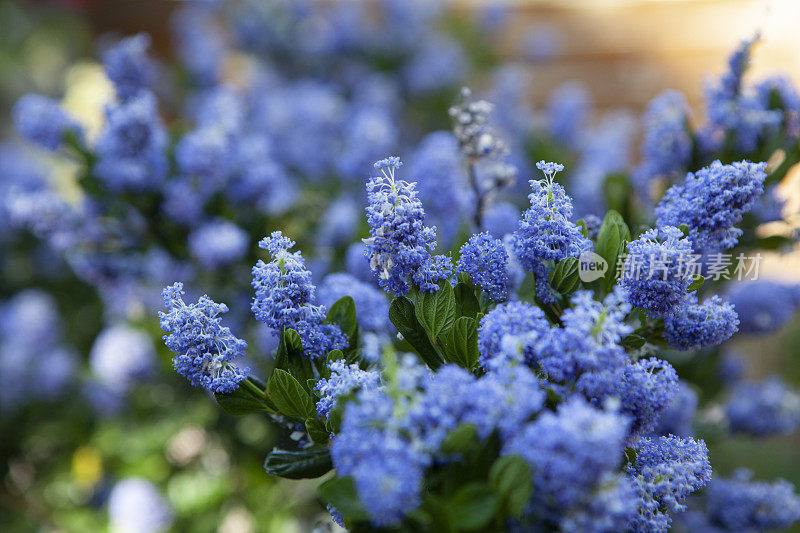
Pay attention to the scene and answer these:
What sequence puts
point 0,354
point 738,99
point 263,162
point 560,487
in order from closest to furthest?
point 560,487
point 738,99
point 263,162
point 0,354

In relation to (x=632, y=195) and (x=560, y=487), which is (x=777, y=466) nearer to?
(x=632, y=195)

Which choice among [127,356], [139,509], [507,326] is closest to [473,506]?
[507,326]

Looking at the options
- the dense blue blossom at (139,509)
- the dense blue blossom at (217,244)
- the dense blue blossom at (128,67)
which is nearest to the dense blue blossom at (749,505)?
the dense blue blossom at (217,244)

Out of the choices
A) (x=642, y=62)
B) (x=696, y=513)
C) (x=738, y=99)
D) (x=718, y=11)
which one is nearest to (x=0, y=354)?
(x=696, y=513)

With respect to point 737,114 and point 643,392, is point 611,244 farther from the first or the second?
point 737,114

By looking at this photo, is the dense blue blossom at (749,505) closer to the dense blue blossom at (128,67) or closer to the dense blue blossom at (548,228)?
the dense blue blossom at (548,228)

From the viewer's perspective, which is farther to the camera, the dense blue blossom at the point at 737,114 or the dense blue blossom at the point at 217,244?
the dense blue blossom at the point at 217,244
